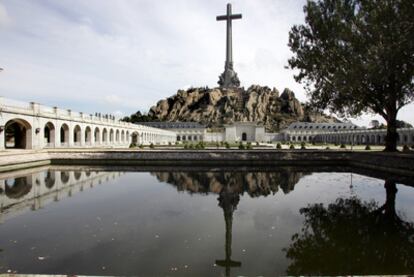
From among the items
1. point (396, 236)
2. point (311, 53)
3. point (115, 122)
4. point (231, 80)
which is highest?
point (231, 80)

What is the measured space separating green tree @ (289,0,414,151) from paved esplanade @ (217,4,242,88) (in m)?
78.2

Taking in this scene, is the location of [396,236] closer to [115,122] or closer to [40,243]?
[40,243]

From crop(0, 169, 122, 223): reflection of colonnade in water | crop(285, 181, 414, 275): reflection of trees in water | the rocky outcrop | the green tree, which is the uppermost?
the rocky outcrop

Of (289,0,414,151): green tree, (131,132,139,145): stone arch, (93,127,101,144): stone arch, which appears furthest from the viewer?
(131,132,139,145): stone arch

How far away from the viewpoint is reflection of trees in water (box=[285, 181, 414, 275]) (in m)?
6.76

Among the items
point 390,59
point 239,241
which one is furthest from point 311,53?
point 239,241

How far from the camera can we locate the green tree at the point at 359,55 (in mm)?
22594

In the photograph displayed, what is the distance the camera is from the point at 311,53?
28781mm

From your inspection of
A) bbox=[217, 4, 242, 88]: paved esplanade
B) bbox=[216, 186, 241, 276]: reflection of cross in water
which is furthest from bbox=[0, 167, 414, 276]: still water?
bbox=[217, 4, 242, 88]: paved esplanade

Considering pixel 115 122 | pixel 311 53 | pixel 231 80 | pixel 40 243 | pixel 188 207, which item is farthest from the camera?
pixel 231 80

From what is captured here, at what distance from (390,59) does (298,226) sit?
19361 millimetres

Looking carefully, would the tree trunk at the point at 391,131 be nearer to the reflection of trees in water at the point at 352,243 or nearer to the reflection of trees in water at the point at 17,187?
the reflection of trees in water at the point at 352,243

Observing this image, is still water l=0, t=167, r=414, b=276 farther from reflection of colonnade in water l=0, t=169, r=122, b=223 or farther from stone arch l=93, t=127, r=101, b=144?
stone arch l=93, t=127, r=101, b=144

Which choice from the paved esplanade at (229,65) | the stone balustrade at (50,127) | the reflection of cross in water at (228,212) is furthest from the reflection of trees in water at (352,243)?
the paved esplanade at (229,65)
